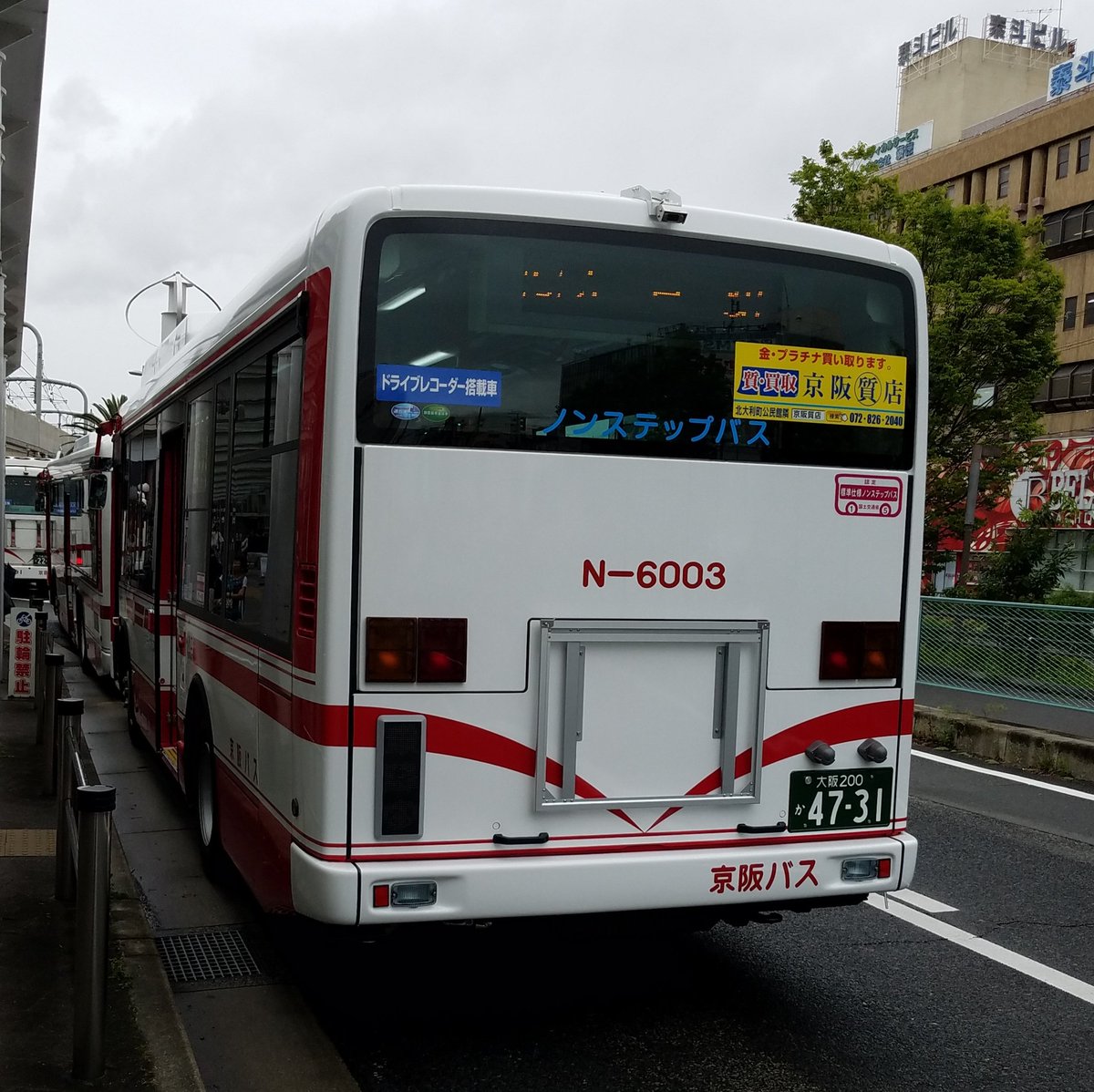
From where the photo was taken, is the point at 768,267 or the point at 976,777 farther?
the point at 976,777

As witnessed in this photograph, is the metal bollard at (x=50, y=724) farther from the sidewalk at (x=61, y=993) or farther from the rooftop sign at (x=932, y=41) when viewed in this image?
the rooftop sign at (x=932, y=41)

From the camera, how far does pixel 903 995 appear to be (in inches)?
214

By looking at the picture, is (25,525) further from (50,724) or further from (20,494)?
(50,724)

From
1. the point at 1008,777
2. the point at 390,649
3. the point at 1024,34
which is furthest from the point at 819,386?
the point at 1024,34

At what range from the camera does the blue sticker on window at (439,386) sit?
4.38 metres

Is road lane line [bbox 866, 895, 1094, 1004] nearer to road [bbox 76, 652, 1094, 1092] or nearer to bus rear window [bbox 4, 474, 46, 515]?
road [bbox 76, 652, 1094, 1092]

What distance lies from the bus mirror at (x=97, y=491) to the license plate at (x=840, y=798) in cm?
991

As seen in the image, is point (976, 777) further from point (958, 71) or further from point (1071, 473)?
point (958, 71)

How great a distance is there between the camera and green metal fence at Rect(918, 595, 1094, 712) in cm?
1215

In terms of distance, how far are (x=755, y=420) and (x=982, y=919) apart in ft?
11.2

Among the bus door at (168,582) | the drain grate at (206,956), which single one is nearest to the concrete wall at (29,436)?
the bus door at (168,582)

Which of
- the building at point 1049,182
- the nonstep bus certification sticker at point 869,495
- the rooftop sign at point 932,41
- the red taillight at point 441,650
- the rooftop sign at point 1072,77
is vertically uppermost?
the rooftop sign at point 932,41

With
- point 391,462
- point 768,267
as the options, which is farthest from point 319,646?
point 768,267

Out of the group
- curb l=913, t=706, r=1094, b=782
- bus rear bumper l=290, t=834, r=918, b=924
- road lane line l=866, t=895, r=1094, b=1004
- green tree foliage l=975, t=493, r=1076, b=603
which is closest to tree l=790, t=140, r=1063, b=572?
green tree foliage l=975, t=493, r=1076, b=603
